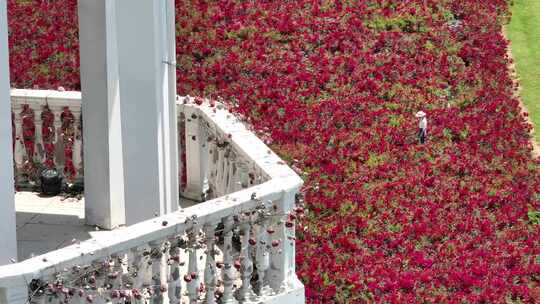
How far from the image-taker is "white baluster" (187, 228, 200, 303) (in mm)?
8867

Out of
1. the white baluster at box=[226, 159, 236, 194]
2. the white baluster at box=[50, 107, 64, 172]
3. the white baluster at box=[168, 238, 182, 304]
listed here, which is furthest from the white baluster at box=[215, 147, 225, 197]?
the white baluster at box=[168, 238, 182, 304]

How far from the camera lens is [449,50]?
59.6 feet

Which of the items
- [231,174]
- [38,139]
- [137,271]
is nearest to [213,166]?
[231,174]

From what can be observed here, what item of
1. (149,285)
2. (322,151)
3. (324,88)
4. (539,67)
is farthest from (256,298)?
(539,67)

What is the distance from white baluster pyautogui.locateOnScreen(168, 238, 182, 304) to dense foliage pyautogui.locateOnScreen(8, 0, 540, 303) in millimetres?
2278

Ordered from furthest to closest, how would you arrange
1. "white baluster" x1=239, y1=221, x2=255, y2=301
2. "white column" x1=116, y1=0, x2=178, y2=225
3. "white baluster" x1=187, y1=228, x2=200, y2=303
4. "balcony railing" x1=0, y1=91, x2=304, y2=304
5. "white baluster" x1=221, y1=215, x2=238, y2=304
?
"white column" x1=116, y1=0, x2=178, y2=225 < "white baluster" x1=239, y1=221, x2=255, y2=301 < "white baluster" x1=221, y1=215, x2=238, y2=304 < "white baluster" x1=187, y1=228, x2=200, y2=303 < "balcony railing" x1=0, y1=91, x2=304, y2=304

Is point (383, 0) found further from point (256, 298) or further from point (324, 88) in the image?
point (256, 298)

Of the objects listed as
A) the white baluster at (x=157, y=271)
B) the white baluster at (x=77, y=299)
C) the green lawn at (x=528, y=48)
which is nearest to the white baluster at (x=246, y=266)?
the white baluster at (x=157, y=271)

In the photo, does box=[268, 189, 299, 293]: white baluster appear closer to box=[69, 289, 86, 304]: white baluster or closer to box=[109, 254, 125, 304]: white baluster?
box=[109, 254, 125, 304]: white baluster

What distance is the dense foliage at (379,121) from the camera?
461 inches

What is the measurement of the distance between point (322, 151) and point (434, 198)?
164 centimetres

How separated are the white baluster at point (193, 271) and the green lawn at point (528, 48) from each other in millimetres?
8447

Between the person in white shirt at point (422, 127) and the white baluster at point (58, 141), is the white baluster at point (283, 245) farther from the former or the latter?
the person in white shirt at point (422, 127)

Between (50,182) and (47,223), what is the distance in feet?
3.23
